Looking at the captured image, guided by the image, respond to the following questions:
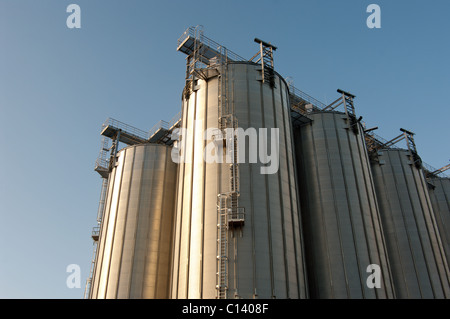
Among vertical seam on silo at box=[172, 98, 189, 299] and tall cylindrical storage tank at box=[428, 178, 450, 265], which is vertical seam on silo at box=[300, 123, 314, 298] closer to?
vertical seam on silo at box=[172, 98, 189, 299]

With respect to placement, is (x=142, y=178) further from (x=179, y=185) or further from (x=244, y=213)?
(x=244, y=213)

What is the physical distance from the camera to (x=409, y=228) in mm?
44969

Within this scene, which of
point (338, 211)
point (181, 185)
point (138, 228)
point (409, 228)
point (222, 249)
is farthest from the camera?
point (409, 228)

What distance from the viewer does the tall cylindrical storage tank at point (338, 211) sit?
3409 centimetres

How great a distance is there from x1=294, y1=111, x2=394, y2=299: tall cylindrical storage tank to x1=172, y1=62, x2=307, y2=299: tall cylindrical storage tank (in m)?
5.69

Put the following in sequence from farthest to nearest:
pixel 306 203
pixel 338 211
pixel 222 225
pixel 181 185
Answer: pixel 306 203
pixel 338 211
pixel 181 185
pixel 222 225

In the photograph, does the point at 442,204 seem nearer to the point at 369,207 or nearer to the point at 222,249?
the point at 369,207

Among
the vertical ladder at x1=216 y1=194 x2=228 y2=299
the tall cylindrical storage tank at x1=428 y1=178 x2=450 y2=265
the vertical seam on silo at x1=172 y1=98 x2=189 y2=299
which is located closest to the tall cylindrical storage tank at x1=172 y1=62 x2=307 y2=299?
the vertical seam on silo at x1=172 y1=98 x2=189 y2=299

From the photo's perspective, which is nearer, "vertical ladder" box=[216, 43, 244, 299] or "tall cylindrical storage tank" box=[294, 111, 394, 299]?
"vertical ladder" box=[216, 43, 244, 299]

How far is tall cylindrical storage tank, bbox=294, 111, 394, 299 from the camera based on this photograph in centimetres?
3409

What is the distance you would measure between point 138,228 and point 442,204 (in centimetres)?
4459

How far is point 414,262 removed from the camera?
141 feet

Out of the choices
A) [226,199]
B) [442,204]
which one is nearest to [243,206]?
[226,199]
